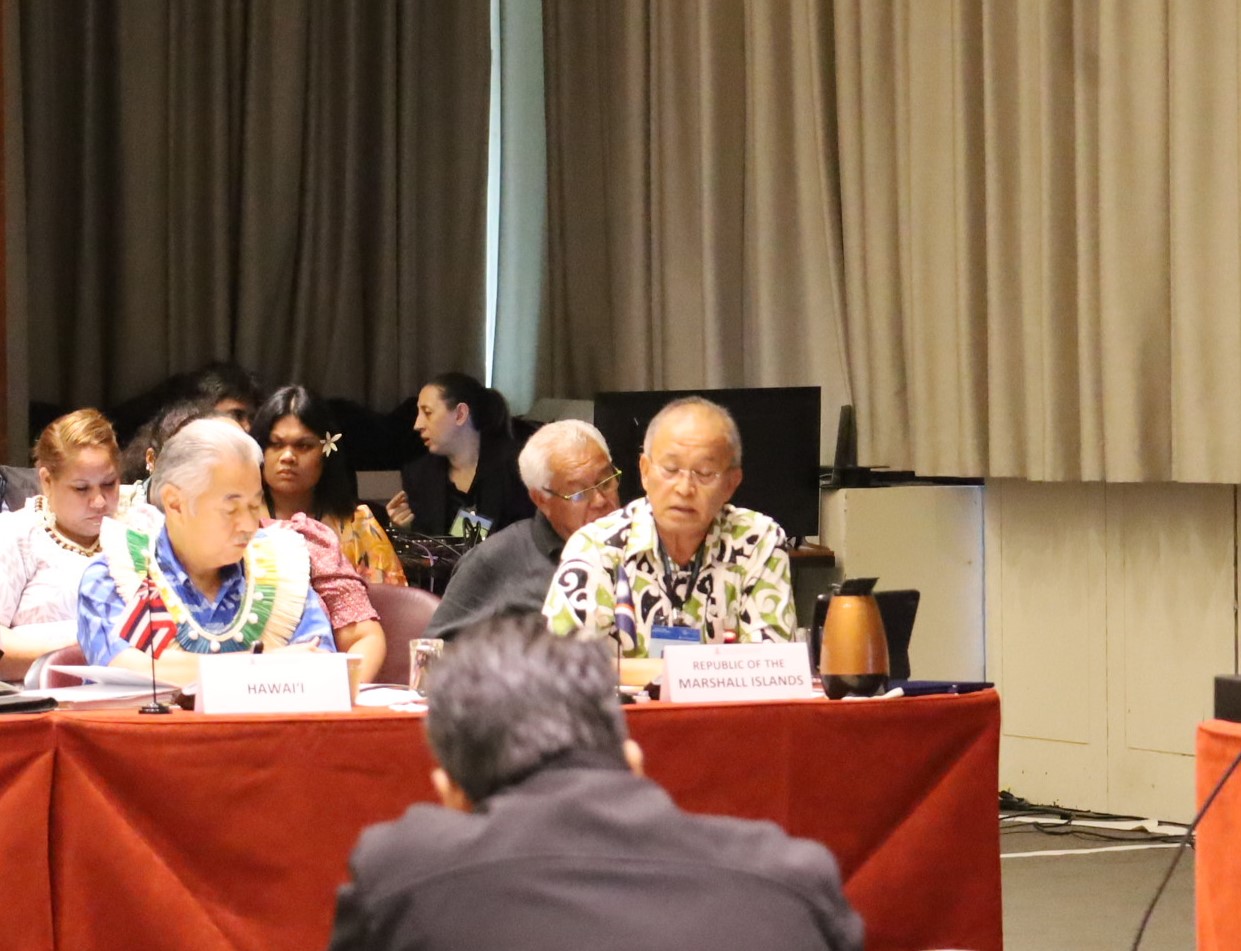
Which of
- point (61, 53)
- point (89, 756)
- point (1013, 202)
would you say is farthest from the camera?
point (61, 53)

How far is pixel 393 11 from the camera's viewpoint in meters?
7.04

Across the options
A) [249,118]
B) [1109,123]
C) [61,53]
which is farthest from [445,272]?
[1109,123]

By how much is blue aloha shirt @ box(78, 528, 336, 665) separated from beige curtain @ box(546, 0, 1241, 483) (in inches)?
108

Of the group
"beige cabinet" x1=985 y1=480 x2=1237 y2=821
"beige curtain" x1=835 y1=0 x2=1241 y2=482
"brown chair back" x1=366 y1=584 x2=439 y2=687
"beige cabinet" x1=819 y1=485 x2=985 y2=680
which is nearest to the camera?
"brown chair back" x1=366 y1=584 x2=439 y2=687

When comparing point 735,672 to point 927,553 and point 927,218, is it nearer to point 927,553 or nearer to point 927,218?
point 927,553

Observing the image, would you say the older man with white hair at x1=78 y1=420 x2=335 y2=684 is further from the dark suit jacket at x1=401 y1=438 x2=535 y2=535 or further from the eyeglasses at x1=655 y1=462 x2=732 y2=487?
the dark suit jacket at x1=401 y1=438 x2=535 y2=535

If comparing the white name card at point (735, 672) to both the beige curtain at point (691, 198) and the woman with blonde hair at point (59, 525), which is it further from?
the beige curtain at point (691, 198)

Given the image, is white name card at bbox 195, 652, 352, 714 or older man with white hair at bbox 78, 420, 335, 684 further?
older man with white hair at bbox 78, 420, 335, 684

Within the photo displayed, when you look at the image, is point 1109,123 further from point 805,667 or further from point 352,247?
point 352,247

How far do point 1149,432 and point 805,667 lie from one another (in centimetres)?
249

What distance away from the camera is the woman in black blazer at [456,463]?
6.01m

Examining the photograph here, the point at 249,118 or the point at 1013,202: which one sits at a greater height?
the point at 249,118

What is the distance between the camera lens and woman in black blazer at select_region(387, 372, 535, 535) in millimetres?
6012

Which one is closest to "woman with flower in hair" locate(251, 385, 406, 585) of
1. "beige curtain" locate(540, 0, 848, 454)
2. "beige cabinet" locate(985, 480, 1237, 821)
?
"beige curtain" locate(540, 0, 848, 454)
